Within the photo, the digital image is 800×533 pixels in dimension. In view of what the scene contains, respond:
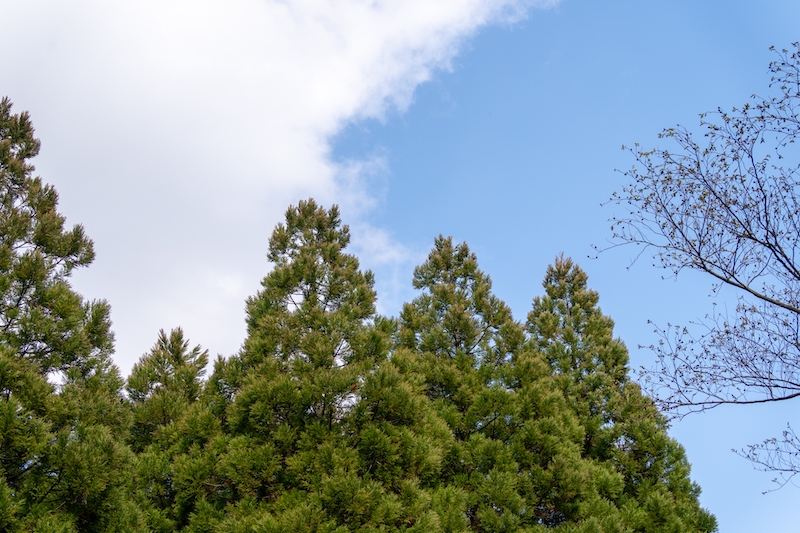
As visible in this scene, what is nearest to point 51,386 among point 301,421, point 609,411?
point 301,421

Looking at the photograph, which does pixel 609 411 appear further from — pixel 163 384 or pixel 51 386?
pixel 51 386

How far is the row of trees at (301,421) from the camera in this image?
265 inches

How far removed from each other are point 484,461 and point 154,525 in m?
5.36

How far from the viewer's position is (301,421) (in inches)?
320

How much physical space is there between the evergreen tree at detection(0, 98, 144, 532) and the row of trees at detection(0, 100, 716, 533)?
0.02 metres

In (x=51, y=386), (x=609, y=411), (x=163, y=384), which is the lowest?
(x=51, y=386)

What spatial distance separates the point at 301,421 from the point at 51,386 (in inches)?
125

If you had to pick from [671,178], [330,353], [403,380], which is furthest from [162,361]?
[671,178]

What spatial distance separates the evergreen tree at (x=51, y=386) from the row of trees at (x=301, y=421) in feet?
0.08

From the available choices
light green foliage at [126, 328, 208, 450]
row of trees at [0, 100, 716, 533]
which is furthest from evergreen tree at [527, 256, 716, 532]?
light green foliage at [126, 328, 208, 450]

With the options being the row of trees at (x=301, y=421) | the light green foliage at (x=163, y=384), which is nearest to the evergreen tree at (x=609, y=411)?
the row of trees at (x=301, y=421)

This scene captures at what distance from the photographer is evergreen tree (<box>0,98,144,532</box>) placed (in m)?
6.27

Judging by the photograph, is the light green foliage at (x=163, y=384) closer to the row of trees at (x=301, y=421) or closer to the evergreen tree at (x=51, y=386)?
the row of trees at (x=301, y=421)

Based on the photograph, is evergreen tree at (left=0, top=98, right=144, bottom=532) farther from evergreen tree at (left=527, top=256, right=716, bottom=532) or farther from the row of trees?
evergreen tree at (left=527, top=256, right=716, bottom=532)
